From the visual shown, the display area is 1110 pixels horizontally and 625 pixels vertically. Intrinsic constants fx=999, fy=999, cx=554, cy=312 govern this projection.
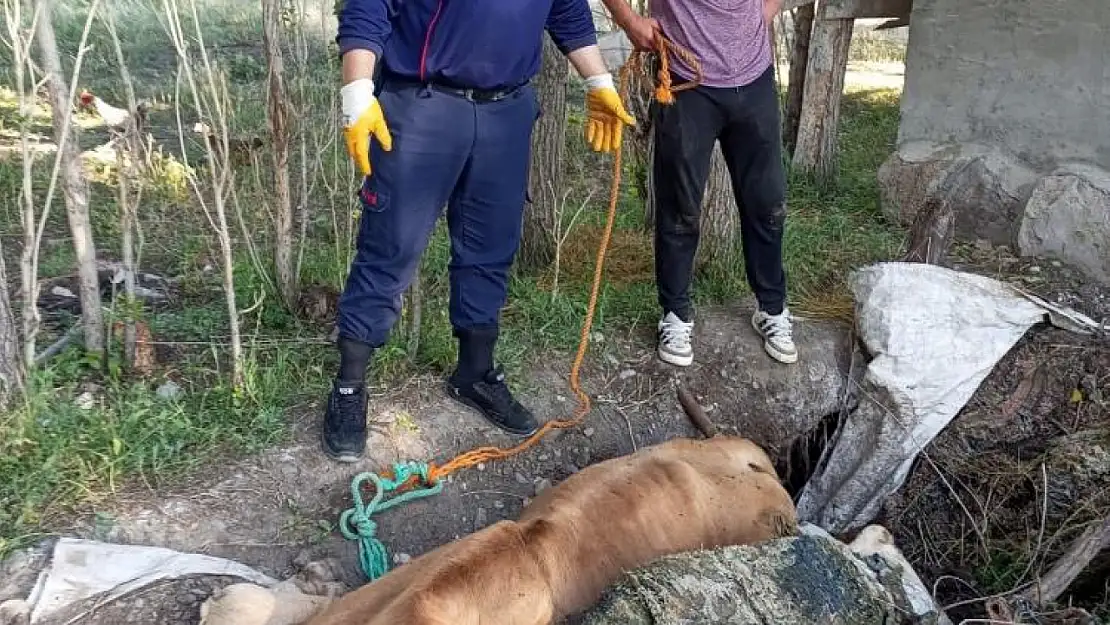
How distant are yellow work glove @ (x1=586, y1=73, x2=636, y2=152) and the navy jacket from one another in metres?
0.39

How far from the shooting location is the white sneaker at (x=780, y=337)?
3816 mm

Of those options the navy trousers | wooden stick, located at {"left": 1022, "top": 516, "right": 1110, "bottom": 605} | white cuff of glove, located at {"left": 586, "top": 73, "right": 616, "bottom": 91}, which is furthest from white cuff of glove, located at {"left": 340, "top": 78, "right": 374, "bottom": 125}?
wooden stick, located at {"left": 1022, "top": 516, "right": 1110, "bottom": 605}

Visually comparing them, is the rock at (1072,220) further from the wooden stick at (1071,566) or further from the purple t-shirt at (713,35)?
the purple t-shirt at (713,35)

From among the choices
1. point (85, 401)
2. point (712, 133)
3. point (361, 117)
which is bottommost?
point (85, 401)

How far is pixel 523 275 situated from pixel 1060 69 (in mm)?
2574

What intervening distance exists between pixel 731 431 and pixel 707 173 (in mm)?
963

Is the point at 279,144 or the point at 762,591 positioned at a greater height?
the point at 279,144

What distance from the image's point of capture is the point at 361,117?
2.61 metres

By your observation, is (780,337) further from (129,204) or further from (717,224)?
(129,204)

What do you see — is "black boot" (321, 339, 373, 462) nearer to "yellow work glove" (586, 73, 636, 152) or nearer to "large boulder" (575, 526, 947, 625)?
"yellow work glove" (586, 73, 636, 152)

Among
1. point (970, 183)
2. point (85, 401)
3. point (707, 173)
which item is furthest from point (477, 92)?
point (970, 183)

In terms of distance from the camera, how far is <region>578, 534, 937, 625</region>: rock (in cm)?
216

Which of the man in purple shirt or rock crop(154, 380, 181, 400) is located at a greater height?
the man in purple shirt

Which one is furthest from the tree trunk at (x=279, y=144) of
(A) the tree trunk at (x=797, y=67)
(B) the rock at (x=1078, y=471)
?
(A) the tree trunk at (x=797, y=67)
